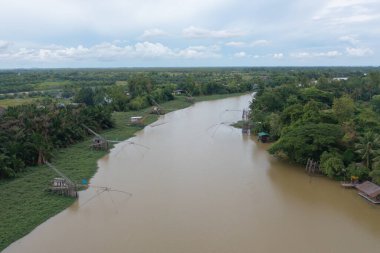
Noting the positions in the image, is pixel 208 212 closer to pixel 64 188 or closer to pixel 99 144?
pixel 64 188

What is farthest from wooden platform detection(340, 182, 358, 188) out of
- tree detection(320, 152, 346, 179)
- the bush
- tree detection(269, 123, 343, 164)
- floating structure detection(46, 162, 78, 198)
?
floating structure detection(46, 162, 78, 198)

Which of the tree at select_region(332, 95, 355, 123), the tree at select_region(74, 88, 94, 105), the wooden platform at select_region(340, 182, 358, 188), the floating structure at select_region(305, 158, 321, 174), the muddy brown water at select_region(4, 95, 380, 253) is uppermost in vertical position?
the tree at select_region(332, 95, 355, 123)

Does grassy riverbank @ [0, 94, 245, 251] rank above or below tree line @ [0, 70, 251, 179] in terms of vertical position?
below

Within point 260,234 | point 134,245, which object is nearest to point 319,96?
point 260,234

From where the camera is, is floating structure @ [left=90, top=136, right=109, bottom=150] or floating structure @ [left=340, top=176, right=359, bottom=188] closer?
floating structure @ [left=340, top=176, right=359, bottom=188]

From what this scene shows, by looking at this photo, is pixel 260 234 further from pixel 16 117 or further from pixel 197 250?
pixel 16 117

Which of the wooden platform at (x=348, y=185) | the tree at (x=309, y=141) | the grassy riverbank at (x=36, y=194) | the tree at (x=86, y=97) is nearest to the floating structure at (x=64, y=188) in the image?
the grassy riverbank at (x=36, y=194)

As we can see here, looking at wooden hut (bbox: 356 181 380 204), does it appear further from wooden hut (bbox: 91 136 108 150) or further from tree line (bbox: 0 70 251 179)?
tree line (bbox: 0 70 251 179)

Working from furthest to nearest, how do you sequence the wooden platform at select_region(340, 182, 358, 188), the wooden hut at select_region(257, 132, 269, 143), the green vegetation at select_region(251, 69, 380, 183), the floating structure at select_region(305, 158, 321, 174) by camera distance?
the wooden hut at select_region(257, 132, 269, 143) → the floating structure at select_region(305, 158, 321, 174) → the green vegetation at select_region(251, 69, 380, 183) → the wooden platform at select_region(340, 182, 358, 188)

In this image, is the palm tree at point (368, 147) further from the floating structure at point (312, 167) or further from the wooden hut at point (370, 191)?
the floating structure at point (312, 167)
